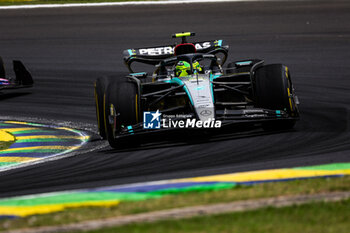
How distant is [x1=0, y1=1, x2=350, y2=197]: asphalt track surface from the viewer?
321 inches

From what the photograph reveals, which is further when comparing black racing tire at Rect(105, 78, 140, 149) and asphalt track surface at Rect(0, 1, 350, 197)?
black racing tire at Rect(105, 78, 140, 149)

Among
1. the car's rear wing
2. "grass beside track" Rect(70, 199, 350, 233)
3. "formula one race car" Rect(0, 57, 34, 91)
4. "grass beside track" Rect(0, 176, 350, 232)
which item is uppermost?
the car's rear wing

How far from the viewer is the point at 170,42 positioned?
827 inches

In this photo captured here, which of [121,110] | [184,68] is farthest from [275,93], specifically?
[121,110]

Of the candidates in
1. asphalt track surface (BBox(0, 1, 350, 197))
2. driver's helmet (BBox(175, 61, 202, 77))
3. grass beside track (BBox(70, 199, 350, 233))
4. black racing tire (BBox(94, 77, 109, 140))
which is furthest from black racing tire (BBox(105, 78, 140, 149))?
grass beside track (BBox(70, 199, 350, 233))

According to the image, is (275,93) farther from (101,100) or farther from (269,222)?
(269,222)

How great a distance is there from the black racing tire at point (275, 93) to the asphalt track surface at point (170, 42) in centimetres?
30

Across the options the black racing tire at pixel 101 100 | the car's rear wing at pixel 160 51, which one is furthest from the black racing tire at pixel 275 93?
the car's rear wing at pixel 160 51

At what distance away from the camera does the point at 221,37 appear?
2123 cm

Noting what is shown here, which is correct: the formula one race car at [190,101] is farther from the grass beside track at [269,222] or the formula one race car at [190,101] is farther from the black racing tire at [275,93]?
the grass beside track at [269,222]

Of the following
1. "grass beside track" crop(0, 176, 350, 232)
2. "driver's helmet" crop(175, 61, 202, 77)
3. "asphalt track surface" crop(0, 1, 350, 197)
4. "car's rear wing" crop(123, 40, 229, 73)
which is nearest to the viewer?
"grass beside track" crop(0, 176, 350, 232)

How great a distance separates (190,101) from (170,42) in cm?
1151

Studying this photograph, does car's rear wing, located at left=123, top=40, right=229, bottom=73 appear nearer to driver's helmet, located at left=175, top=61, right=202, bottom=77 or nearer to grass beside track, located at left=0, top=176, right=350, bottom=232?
driver's helmet, located at left=175, top=61, right=202, bottom=77

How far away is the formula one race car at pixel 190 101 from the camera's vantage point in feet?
31.0
